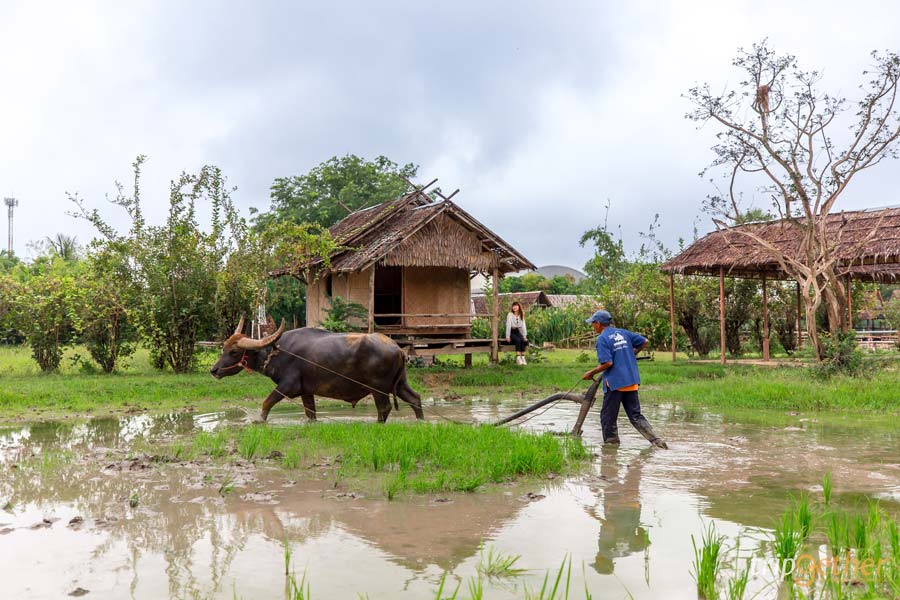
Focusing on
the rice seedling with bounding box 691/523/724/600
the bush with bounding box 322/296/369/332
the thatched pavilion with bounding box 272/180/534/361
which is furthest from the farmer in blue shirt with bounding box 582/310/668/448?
the bush with bounding box 322/296/369/332

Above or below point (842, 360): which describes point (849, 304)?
above

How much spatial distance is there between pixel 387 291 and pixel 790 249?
31.2ft

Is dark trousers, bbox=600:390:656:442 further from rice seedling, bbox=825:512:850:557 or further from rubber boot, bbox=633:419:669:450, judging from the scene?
rice seedling, bbox=825:512:850:557

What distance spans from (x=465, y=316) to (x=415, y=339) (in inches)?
49.8

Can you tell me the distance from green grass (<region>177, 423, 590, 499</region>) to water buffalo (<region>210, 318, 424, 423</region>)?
977mm

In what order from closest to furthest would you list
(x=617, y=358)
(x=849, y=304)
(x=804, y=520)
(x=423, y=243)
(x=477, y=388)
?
(x=804, y=520) < (x=617, y=358) < (x=477, y=388) < (x=423, y=243) < (x=849, y=304)

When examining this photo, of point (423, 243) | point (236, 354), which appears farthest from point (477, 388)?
point (236, 354)

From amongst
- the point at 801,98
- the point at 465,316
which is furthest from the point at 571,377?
the point at 801,98

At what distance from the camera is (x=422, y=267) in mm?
17000

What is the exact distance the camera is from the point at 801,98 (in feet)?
44.6

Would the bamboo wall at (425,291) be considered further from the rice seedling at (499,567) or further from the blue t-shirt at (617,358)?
the rice seedling at (499,567)

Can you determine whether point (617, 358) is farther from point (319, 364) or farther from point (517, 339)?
point (517, 339)

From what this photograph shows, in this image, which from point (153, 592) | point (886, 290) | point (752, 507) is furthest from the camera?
point (886, 290)

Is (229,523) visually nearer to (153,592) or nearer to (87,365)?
(153,592)
